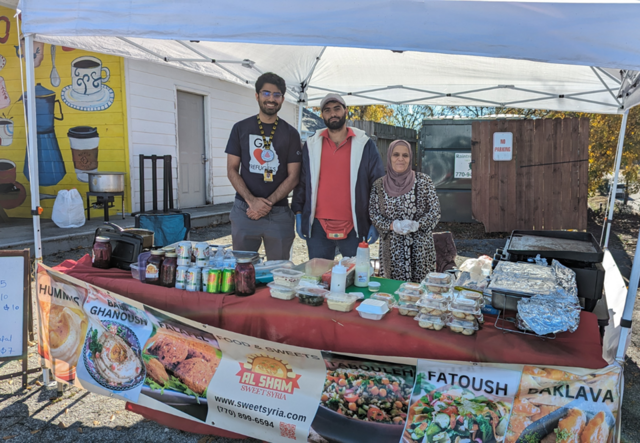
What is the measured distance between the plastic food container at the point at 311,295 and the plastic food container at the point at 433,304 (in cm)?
48

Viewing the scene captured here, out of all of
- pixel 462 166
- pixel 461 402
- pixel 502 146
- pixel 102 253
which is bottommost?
pixel 461 402

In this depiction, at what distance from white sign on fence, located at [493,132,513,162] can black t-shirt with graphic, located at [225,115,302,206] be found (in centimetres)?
599

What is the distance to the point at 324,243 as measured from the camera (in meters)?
3.22

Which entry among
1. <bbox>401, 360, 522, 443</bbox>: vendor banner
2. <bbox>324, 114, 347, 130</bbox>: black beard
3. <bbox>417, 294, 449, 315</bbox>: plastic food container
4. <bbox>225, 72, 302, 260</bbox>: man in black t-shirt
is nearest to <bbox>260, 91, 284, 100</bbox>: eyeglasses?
<bbox>225, 72, 302, 260</bbox>: man in black t-shirt

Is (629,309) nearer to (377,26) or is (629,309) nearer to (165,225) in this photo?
(377,26)

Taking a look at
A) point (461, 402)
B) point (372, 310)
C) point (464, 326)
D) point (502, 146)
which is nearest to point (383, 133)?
point (502, 146)

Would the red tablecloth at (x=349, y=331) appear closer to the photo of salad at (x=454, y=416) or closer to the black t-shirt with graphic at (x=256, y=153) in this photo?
the photo of salad at (x=454, y=416)

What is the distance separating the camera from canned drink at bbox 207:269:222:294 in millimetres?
2270

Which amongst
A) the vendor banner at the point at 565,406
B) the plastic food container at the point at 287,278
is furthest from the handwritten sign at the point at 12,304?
the vendor banner at the point at 565,406

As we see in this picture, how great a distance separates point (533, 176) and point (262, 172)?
6450mm

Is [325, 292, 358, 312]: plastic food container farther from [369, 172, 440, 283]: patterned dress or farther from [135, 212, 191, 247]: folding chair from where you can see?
[135, 212, 191, 247]: folding chair

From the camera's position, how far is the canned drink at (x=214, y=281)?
2270mm

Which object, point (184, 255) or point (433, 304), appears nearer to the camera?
point (433, 304)

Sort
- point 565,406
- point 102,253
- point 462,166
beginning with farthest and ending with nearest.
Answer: point 462,166, point 102,253, point 565,406
